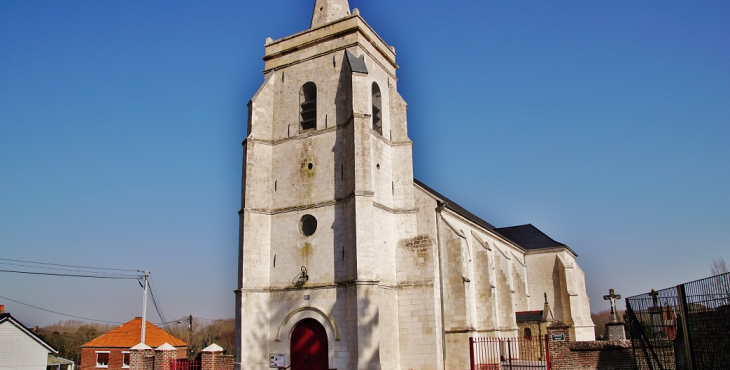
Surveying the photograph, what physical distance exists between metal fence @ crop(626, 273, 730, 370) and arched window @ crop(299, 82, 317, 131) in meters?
14.5

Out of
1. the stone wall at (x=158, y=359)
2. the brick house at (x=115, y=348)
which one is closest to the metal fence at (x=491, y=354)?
the stone wall at (x=158, y=359)

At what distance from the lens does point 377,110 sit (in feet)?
74.8

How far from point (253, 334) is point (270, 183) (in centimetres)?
598

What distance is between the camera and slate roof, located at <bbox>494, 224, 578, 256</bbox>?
133ft

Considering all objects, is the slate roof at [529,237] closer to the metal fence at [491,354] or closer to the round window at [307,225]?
the metal fence at [491,354]

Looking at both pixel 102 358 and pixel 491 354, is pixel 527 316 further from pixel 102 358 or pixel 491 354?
pixel 102 358

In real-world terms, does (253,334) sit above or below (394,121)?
below

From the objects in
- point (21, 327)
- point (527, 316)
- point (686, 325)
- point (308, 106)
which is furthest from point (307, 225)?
point (21, 327)

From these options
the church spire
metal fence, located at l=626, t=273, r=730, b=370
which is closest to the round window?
the church spire

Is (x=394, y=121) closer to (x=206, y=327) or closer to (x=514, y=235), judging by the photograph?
(x=514, y=235)

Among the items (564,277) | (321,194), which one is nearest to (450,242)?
(321,194)

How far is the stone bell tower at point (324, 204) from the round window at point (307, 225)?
0.04m

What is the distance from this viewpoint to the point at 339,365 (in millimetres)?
18781

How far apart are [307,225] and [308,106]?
201 inches
